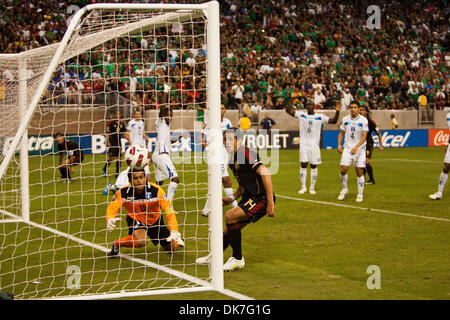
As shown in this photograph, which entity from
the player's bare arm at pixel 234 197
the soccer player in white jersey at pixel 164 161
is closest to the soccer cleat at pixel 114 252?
the player's bare arm at pixel 234 197

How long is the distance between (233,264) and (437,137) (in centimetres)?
2682

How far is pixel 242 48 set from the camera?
31.0 metres

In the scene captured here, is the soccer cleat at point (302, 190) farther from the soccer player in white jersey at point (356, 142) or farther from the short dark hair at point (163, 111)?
the short dark hair at point (163, 111)

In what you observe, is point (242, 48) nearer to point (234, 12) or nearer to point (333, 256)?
point (234, 12)

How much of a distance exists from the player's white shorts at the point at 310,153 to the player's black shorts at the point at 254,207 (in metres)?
7.27

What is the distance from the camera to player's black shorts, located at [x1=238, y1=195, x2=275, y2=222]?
7.52 metres

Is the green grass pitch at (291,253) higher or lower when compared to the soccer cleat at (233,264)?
lower

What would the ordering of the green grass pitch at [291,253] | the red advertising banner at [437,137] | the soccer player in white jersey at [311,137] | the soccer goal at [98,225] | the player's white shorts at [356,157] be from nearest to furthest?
the soccer goal at [98,225] < the green grass pitch at [291,253] < the player's white shorts at [356,157] < the soccer player in white jersey at [311,137] < the red advertising banner at [437,137]

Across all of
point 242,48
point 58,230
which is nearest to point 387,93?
point 242,48

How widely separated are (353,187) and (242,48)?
Answer: 54.1 ft

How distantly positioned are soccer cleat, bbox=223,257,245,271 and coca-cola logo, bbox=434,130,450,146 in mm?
26474

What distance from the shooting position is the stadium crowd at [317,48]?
92.4 feet

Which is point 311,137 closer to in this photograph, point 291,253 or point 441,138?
point 291,253

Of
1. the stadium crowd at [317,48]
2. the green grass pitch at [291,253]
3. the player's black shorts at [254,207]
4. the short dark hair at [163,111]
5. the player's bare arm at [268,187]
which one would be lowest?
the green grass pitch at [291,253]
